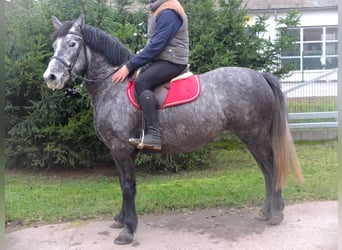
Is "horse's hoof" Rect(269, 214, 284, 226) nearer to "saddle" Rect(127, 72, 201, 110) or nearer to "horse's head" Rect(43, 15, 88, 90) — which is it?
"saddle" Rect(127, 72, 201, 110)

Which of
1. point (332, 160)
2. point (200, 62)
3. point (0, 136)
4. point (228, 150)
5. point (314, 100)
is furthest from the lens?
point (314, 100)

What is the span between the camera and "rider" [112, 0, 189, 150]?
442cm

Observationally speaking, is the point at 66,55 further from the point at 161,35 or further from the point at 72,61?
the point at 161,35

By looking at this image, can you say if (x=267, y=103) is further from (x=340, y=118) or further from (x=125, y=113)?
(x=340, y=118)

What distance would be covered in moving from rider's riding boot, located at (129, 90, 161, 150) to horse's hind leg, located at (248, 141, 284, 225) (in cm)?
119

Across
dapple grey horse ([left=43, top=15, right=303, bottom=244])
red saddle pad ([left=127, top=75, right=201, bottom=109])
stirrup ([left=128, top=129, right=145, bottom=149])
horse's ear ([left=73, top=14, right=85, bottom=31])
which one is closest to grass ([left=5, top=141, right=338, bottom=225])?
dapple grey horse ([left=43, top=15, right=303, bottom=244])

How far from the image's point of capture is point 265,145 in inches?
193

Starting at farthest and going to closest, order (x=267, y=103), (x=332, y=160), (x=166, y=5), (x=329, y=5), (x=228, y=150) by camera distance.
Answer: (x=329, y=5)
(x=228, y=150)
(x=332, y=160)
(x=267, y=103)
(x=166, y=5)

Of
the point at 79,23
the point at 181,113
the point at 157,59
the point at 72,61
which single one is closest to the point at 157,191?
the point at 181,113

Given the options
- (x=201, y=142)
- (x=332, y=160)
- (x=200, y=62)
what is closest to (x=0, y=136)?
(x=201, y=142)

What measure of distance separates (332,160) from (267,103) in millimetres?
4465

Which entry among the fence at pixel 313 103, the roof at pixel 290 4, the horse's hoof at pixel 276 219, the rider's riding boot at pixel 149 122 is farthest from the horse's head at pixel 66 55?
the roof at pixel 290 4

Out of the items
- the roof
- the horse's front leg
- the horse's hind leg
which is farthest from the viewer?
the roof

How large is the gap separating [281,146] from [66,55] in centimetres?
263
